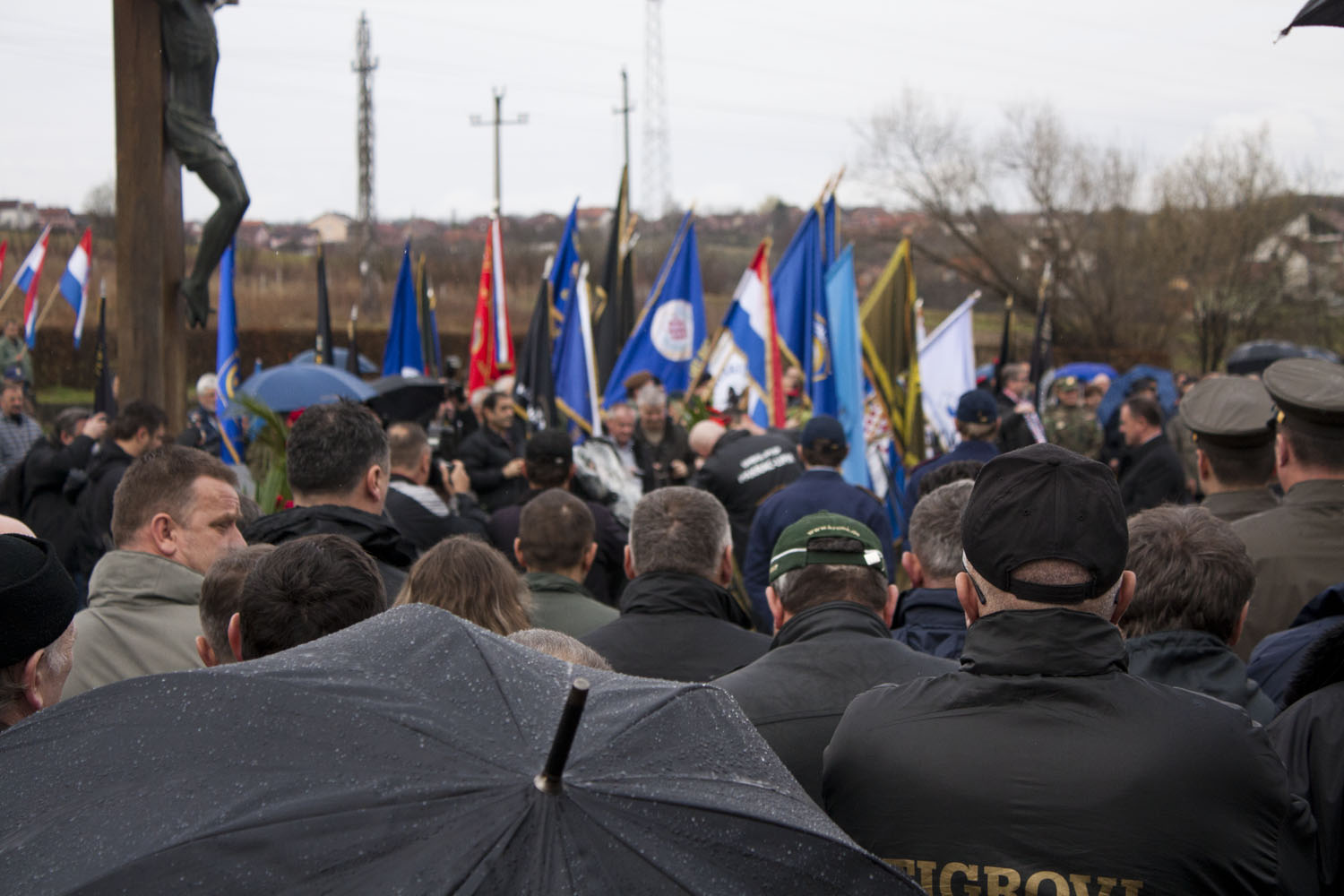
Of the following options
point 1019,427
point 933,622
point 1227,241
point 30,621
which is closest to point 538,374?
point 1019,427

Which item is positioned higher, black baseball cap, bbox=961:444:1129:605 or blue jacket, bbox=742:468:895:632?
black baseball cap, bbox=961:444:1129:605

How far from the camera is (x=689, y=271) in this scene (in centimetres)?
1012

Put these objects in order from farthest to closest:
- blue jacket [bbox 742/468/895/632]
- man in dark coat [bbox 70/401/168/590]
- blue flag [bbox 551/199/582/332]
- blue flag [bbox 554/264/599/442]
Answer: blue flag [bbox 551/199/582/332], blue flag [bbox 554/264/599/442], blue jacket [bbox 742/468/895/632], man in dark coat [bbox 70/401/168/590]

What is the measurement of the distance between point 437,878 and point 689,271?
905cm

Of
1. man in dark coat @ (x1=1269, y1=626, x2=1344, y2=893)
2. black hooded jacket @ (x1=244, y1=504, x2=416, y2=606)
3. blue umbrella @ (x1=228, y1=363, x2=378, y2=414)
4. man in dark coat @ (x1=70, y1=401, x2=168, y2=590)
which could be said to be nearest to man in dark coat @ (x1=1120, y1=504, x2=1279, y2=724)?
man in dark coat @ (x1=1269, y1=626, x2=1344, y2=893)

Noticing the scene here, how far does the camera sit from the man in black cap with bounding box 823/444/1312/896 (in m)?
1.91

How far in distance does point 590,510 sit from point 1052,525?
3.90 meters

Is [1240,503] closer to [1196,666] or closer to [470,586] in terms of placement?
[1196,666]

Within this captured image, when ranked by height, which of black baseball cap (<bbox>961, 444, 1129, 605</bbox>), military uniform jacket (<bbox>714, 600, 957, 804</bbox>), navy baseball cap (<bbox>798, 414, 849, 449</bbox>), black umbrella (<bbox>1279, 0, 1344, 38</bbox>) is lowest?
military uniform jacket (<bbox>714, 600, 957, 804</bbox>)

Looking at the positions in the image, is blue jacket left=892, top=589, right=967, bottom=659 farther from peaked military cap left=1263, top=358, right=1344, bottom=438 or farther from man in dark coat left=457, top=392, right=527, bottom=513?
man in dark coat left=457, top=392, right=527, bottom=513

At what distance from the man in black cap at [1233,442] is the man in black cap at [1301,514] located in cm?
65

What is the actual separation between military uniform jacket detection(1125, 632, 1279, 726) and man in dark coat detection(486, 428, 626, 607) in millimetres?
3060

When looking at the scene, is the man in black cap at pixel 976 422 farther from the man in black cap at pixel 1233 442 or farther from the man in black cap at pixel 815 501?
the man in black cap at pixel 1233 442

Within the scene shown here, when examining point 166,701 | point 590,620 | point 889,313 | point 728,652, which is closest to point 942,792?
point 166,701
